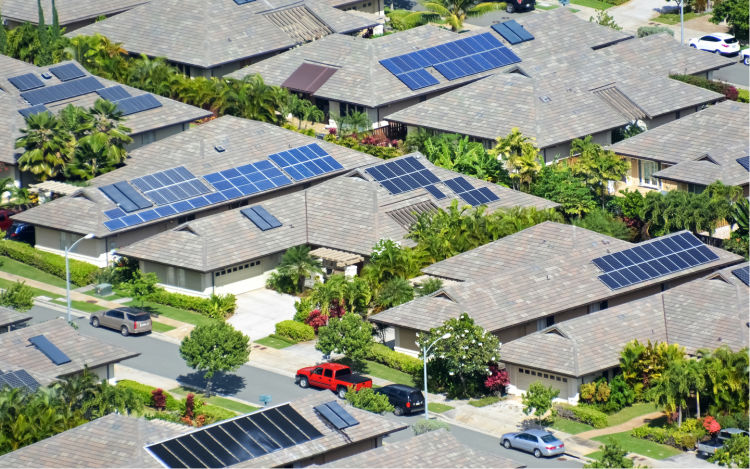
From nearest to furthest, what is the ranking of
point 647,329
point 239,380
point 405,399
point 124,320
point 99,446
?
point 99,446 < point 405,399 < point 239,380 < point 647,329 < point 124,320

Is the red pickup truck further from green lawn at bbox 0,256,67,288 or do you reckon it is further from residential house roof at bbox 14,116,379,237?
green lawn at bbox 0,256,67,288

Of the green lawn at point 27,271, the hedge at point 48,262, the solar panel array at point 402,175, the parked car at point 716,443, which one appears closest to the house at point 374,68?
the solar panel array at point 402,175

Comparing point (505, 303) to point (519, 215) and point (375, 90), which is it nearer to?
point (519, 215)

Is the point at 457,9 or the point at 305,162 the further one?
the point at 457,9

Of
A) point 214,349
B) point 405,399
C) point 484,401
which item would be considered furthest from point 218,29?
point 405,399

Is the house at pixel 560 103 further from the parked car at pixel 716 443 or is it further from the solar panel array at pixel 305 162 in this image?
the parked car at pixel 716 443

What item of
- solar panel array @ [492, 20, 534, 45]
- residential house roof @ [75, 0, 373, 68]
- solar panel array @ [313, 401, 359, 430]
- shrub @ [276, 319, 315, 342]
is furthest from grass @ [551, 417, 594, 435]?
residential house roof @ [75, 0, 373, 68]

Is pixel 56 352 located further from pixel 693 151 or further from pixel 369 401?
pixel 693 151
